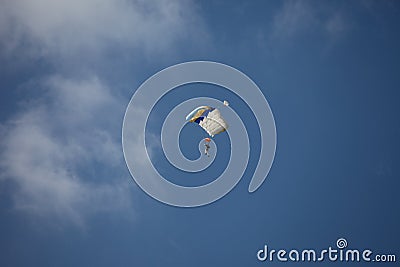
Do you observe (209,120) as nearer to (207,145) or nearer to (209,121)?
(209,121)

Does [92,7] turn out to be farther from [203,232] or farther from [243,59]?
[203,232]

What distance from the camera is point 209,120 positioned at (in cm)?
484

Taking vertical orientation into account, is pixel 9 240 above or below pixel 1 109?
below

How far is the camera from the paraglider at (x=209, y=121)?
482cm

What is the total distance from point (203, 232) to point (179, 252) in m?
0.27

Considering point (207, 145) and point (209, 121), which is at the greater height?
point (209, 121)

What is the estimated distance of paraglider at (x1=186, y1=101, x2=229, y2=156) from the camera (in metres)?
4.82

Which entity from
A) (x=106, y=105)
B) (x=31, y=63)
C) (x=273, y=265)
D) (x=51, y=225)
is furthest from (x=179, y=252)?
→ (x=31, y=63)

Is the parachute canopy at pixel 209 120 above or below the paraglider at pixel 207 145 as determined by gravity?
above

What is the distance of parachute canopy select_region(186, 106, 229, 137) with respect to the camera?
482cm

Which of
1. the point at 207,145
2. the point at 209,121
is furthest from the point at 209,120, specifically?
the point at 207,145

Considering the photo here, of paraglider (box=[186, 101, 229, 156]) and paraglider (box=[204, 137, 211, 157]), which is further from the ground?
paraglider (box=[186, 101, 229, 156])

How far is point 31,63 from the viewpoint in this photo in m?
4.86

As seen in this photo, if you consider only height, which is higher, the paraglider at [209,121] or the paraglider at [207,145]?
the paraglider at [209,121]
